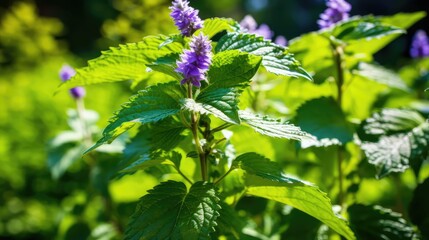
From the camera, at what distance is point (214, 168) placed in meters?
1.43

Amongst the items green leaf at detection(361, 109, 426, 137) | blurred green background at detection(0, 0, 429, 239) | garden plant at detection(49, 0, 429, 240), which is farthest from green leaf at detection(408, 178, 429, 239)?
blurred green background at detection(0, 0, 429, 239)

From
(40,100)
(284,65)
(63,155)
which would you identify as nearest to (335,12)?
(284,65)

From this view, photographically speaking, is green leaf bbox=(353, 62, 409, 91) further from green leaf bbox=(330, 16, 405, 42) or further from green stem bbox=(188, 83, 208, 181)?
green stem bbox=(188, 83, 208, 181)

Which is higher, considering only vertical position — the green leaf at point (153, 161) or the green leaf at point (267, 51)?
the green leaf at point (267, 51)

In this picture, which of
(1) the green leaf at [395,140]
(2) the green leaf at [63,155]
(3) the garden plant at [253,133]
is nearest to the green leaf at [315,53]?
(3) the garden plant at [253,133]

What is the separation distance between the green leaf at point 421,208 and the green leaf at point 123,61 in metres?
0.82

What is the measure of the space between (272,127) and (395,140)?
0.57m

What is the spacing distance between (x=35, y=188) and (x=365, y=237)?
9.83 ft

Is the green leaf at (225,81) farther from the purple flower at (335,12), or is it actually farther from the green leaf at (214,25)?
the purple flower at (335,12)

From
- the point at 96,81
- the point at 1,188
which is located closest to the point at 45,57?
the point at 1,188

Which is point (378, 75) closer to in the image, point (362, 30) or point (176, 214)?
point (362, 30)

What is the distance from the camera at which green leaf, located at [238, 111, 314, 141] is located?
106 cm

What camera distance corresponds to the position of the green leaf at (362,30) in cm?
147

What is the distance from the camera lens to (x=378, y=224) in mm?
1443
